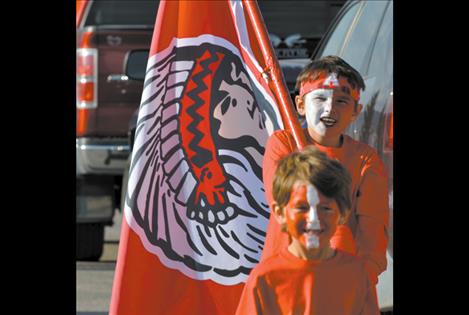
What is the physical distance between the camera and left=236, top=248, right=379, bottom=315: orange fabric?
396 cm

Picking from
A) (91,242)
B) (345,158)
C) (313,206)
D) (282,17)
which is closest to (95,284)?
(91,242)

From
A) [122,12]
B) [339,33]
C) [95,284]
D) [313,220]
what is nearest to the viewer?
[313,220]

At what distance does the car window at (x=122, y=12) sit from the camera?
11.6 m

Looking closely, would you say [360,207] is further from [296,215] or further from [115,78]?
[115,78]

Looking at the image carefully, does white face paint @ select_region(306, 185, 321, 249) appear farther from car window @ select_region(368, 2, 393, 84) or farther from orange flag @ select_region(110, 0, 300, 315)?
car window @ select_region(368, 2, 393, 84)

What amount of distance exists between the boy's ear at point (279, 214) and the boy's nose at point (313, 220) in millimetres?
106

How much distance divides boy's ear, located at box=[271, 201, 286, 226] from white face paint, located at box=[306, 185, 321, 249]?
109 millimetres

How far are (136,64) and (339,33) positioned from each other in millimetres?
1764

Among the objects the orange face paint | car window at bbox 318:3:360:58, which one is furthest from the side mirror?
the orange face paint

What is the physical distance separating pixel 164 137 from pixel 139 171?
0.48 ft

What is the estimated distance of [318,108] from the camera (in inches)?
169

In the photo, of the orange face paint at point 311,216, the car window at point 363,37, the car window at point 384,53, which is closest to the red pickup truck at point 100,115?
the car window at point 363,37

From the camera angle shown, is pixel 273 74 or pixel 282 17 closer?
pixel 273 74
